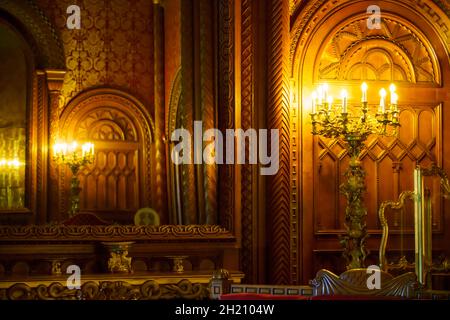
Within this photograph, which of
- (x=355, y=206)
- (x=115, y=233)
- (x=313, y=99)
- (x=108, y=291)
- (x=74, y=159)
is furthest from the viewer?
(x=74, y=159)

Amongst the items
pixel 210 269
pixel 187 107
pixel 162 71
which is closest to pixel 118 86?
pixel 162 71

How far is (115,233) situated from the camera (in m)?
7.24

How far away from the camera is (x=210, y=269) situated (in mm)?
7445

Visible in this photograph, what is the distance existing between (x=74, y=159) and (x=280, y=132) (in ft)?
11.8

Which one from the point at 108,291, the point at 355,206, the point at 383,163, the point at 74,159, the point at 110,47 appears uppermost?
the point at 110,47

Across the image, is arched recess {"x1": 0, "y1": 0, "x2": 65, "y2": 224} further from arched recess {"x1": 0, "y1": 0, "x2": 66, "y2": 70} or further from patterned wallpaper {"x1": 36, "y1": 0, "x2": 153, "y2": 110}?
patterned wallpaper {"x1": 36, "y1": 0, "x2": 153, "y2": 110}

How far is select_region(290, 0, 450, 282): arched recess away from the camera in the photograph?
8.09 m

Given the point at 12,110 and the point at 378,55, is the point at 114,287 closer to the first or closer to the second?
the point at 378,55

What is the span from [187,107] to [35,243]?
66.9 inches

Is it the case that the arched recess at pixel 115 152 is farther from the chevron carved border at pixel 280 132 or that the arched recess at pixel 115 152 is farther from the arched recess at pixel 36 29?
the chevron carved border at pixel 280 132

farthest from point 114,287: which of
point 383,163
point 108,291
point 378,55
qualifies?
point 378,55

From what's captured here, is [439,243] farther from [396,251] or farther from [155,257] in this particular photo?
[155,257]

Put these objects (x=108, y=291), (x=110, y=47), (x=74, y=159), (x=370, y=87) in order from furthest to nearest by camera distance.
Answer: (x=110, y=47)
(x=74, y=159)
(x=370, y=87)
(x=108, y=291)

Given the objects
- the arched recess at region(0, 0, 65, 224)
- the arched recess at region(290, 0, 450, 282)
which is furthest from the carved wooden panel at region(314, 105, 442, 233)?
the arched recess at region(0, 0, 65, 224)
